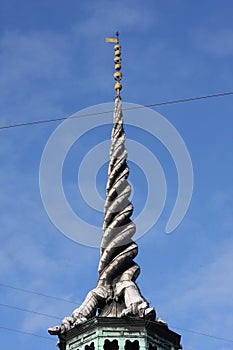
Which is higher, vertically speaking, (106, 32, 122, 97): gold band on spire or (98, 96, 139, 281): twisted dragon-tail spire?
(106, 32, 122, 97): gold band on spire

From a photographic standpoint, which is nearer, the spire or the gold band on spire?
the spire

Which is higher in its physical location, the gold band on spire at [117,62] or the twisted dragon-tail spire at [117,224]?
the gold band on spire at [117,62]

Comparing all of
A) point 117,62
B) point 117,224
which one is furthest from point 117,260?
point 117,62

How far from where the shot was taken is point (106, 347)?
42.5 meters

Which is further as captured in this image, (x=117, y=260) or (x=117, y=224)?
(x=117, y=224)

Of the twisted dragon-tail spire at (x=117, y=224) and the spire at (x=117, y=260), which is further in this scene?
the twisted dragon-tail spire at (x=117, y=224)

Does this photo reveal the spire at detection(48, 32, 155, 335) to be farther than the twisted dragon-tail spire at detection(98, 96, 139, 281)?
No

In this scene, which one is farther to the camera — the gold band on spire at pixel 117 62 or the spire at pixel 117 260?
the gold band on spire at pixel 117 62

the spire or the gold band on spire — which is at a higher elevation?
the gold band on spire

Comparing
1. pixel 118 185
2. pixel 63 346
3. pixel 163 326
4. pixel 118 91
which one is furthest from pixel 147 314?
pixel 118 91

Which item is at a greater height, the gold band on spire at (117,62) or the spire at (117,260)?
the gold band on spire at (117,62)

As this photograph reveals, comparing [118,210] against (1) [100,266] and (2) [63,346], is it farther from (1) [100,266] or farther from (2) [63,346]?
(2) [63,346]

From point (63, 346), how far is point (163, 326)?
4245mm

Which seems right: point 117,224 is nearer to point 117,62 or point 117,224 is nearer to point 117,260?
point 117,260
